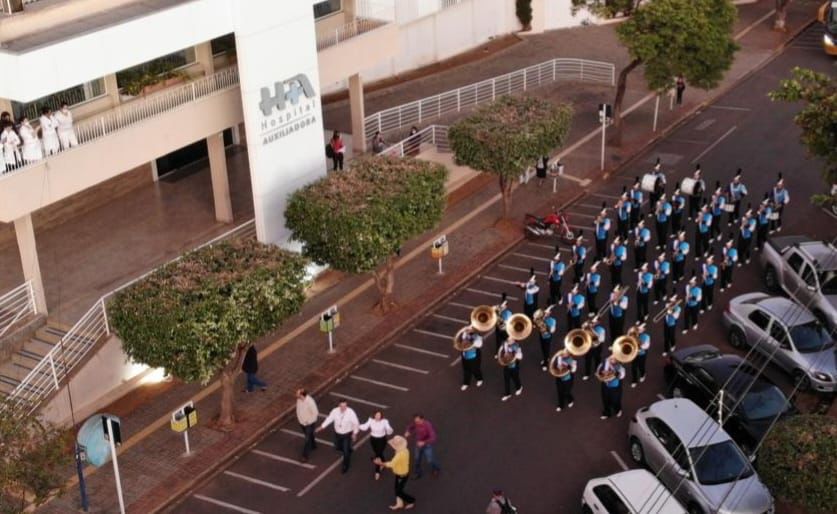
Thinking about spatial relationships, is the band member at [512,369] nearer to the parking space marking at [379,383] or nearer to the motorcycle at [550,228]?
the parking space marking at [379,383]

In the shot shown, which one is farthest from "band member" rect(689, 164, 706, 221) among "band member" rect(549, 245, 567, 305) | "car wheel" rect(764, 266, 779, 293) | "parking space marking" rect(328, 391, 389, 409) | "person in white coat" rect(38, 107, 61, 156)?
"person in white coat" rect(38, 107, 61, 156)

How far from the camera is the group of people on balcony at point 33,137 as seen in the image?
2366 centimetres

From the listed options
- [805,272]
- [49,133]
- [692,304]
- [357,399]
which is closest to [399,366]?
[357,399]

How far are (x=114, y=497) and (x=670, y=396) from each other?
37.1 ft

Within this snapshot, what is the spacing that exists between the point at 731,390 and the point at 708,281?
4820 millimetres

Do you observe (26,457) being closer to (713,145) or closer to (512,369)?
(512,369)

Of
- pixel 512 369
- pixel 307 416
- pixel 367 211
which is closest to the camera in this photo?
pixel 307 416

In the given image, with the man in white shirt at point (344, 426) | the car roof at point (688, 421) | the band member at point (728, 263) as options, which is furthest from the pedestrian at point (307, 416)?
the band member at point (728, 263)

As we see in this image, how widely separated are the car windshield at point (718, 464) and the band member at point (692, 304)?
5855 millimetres

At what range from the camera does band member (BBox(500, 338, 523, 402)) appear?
24.4 metres

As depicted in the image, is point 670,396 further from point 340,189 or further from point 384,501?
point 340,189

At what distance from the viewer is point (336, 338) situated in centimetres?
2739

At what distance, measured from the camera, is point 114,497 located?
22.3 meters

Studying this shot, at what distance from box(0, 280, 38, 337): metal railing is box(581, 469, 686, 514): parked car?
1243 centimetres
